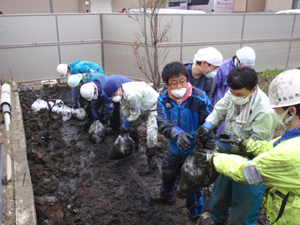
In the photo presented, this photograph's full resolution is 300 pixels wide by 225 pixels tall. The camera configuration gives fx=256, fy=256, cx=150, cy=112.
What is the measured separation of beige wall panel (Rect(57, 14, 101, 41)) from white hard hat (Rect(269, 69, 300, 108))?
7.99 meters

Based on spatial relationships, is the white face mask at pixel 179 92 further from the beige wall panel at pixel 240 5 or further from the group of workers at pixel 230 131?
the beige wall panel at pixel 240 5

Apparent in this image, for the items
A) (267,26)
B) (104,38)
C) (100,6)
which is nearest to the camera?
(104,38)

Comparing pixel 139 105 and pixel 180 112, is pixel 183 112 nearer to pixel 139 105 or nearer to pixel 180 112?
pixel 180 112

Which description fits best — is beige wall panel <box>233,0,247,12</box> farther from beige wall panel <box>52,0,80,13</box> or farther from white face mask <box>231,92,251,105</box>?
white face mask <box>231,92,251,105</box>

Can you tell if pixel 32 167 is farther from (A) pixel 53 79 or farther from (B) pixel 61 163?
(A) pixel 53 79

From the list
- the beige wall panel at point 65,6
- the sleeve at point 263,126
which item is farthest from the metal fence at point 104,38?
the beige wall panel at point 65,6

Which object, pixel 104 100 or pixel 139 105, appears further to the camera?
pixel 104 100

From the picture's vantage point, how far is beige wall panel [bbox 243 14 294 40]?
8977mm

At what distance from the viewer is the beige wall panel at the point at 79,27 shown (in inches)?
328

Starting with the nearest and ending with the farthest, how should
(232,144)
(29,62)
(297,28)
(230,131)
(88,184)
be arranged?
(232,144) < (230,131) < (88,184) < (29,62) < (297,28)

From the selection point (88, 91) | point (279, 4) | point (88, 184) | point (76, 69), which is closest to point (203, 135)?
point (88, 184)

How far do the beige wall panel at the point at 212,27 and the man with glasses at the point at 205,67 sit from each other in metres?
4.82

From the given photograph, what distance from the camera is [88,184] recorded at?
3.80 meters

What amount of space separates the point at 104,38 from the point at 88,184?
630 cm
